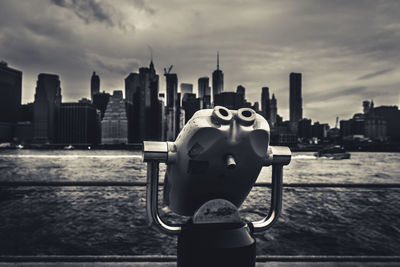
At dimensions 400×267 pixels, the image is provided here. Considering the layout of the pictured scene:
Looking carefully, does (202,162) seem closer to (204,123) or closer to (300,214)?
(204,123)

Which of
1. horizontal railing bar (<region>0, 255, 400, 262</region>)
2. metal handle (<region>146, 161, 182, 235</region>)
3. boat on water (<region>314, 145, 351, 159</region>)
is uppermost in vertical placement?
metal handle (<region>146, 161, 182, 235</region>)

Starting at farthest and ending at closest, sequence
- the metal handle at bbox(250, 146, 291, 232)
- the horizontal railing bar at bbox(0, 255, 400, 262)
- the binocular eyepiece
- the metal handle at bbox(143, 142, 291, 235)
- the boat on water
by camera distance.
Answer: the boat on water < the horizontal railing bar at bbox(0, 255, 400, 262) < the metal handle at bbox(250, 146, 291, 232) < the metal handle at bbox(143, 142, 291, 235) < the binocular eyepiece

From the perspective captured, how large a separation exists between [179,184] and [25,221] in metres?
31.6

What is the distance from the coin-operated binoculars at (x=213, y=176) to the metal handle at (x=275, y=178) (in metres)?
0.17

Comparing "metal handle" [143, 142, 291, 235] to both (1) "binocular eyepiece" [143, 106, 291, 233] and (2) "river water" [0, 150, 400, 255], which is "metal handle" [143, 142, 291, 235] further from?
(2) "river water" [0, 150, 400, 255]

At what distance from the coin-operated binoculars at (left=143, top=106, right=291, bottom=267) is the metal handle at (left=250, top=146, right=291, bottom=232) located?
0.17 meters

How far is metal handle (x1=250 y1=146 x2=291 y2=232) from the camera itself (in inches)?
65.4

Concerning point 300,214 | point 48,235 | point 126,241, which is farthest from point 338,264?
point 300,214

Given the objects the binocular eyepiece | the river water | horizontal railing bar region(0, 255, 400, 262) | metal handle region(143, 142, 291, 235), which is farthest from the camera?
the river water

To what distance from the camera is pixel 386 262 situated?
8.00 ft

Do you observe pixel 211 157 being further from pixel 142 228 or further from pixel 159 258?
pixel 142 228

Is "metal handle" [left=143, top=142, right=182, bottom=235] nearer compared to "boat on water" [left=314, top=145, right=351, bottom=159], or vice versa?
"metal handle" [left=143, top=142, right=182, bottom=235]

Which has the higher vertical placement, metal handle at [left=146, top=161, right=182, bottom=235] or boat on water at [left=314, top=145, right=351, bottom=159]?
metal handle at [left=146, top=161, right=182, bottom=235]

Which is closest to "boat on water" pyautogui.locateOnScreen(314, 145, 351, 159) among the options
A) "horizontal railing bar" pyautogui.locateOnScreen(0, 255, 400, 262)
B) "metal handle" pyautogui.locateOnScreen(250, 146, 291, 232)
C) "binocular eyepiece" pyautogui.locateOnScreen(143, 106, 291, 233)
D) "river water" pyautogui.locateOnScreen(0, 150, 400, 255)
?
"river water" pyautogui.locateOnScreen(0, 150, 400, 255)
